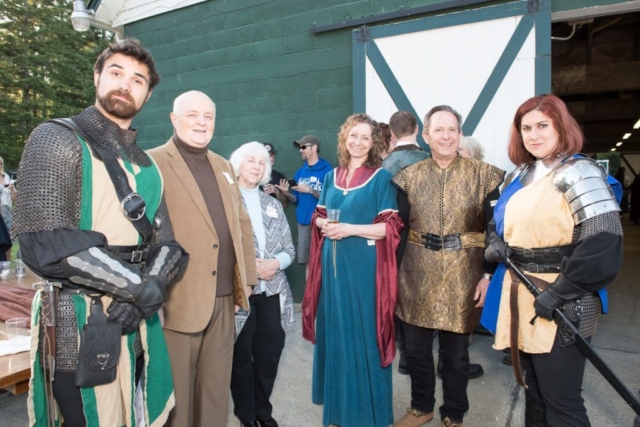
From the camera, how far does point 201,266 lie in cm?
218

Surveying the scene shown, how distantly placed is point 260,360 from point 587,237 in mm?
1915

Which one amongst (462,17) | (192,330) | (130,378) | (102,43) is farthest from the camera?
(102,43)

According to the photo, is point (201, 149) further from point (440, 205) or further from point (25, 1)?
point (25, 1)

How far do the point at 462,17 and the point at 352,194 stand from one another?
251cm

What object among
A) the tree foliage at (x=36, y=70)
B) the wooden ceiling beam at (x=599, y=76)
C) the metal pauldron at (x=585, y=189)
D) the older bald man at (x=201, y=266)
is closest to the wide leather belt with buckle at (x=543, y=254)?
the metal pauldron at (x=585, y=189)

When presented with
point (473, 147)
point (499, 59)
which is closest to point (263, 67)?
point (499, 59)

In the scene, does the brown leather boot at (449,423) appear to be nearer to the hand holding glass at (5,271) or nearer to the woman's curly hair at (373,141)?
the woman's curly hair at (373,141)

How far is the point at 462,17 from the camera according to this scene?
422cm

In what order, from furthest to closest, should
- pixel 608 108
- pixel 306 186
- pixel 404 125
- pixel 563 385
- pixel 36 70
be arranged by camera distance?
pixel 36 70
pixel 608 108
pixel 306 186
pixel 404 125
pixel 563 385

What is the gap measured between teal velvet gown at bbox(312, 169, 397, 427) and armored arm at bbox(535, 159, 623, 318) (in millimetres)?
1002

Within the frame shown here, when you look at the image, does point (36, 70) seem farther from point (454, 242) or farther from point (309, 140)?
point (454, 242)

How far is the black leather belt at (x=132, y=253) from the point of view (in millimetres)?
1612

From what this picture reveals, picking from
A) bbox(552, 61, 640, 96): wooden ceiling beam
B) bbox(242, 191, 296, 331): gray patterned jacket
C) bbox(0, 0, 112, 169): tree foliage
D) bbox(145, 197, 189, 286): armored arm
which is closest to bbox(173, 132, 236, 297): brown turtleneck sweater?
bbox(145, 197, 189, 286): armored arm

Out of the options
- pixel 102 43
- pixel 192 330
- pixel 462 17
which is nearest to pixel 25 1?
pixel 102 43
